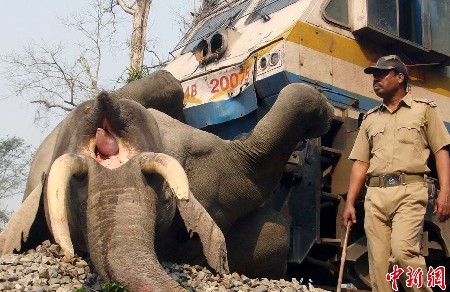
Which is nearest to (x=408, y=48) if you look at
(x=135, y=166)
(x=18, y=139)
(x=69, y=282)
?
(x=135, y=166)

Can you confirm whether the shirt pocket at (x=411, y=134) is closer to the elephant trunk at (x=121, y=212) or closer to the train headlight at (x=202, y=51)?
the elephant trunk at (x=121, y=212)

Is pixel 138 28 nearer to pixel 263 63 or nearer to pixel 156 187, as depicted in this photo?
pixel 263 63

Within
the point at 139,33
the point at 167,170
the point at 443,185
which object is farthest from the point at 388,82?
the point at 139,33

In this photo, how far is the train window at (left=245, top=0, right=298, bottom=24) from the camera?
294 inches

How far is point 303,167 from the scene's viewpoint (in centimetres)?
637

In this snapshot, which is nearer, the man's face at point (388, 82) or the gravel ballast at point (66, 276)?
the gravel ballast at point (66, 276)

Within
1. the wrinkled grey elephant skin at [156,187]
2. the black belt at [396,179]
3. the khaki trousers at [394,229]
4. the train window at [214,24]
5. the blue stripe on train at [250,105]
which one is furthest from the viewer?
the train window at [214,24]

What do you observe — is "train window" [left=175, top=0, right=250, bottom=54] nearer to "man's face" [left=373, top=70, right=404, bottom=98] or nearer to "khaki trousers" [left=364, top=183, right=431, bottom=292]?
"man's face" [left=373, top=70, right=404, bottom=98]

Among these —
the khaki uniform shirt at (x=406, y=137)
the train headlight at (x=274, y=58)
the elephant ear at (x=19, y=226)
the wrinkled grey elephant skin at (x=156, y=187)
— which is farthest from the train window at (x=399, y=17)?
the elephant ear at (x=19, y=226)

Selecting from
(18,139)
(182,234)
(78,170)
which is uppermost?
(18,139)

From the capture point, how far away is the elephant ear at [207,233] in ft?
13.3

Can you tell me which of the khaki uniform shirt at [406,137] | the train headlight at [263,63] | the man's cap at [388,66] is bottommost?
the khaki uniform shirt at [406,137]

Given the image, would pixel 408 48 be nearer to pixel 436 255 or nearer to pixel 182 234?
pixel 436 255

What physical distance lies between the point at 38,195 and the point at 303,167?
8.03ft
